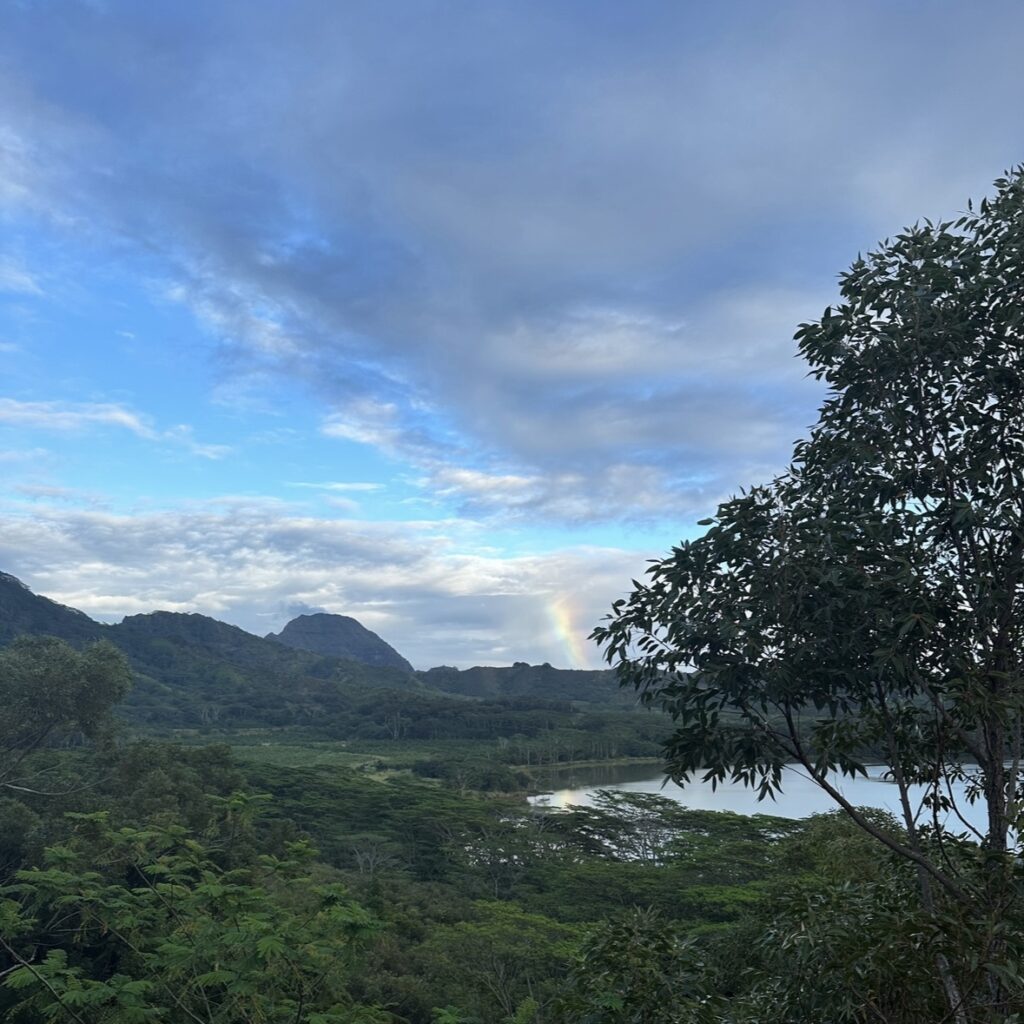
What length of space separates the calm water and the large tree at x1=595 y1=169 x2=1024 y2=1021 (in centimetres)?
3571

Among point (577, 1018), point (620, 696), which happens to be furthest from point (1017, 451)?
point (620, 696)

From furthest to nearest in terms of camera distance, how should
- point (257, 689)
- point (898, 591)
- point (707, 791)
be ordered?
1. point (257, 689)
2. point (707, 791)
3. point (898, 591)

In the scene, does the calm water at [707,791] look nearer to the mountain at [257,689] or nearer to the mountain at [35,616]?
the mountain at [257,689]

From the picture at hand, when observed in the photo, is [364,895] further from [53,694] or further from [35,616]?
[35,616]

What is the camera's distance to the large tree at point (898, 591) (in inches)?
164

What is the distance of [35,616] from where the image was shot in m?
138

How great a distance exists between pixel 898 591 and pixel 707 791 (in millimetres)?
60408

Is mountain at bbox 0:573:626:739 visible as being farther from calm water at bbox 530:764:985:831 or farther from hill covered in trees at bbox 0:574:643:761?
calm water at bbox 530:764:985:831

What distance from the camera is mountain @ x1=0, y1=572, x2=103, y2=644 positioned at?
134625 mm

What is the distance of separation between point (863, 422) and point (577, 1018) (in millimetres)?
3874

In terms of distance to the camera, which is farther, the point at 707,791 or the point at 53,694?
the point at 707,791

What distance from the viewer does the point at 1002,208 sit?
15.6 feet

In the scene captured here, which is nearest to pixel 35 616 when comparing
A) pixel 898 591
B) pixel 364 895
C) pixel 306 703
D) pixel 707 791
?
pixel 306 703

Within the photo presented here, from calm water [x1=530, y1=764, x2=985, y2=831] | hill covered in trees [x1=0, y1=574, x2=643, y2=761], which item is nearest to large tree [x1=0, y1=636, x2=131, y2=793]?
calm water [x1=530, y1=764, x2=985, y2=831]
